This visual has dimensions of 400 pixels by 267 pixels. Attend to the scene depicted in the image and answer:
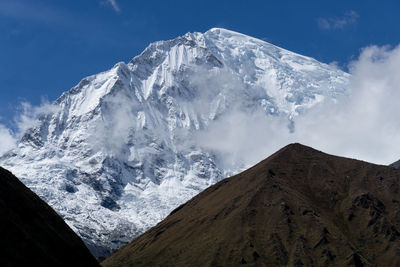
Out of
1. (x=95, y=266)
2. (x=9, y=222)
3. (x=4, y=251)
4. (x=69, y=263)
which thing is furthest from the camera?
(x=95, y=266)

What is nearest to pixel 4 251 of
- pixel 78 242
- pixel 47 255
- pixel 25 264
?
pixel 25 264

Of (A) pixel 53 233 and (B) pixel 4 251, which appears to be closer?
(B) pixel 4 251

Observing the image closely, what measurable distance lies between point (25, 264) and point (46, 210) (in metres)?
36.4

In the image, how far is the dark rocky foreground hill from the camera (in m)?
132

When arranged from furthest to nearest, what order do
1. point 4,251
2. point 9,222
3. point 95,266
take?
1. point 95,266
2. point 9,222
3. point 4,251

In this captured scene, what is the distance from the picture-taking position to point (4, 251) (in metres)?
128

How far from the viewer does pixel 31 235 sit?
144000 mm

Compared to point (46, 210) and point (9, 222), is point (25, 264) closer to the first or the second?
point (9, 222)

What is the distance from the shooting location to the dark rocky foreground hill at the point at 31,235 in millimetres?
131750

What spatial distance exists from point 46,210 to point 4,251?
38554 millimetres

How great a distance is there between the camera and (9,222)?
13675 centimetres

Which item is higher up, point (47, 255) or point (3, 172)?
point (3, 172)

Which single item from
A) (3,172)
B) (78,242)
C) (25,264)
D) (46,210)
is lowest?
(25,264)

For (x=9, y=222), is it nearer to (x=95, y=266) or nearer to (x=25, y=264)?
(x=25, y=264)
